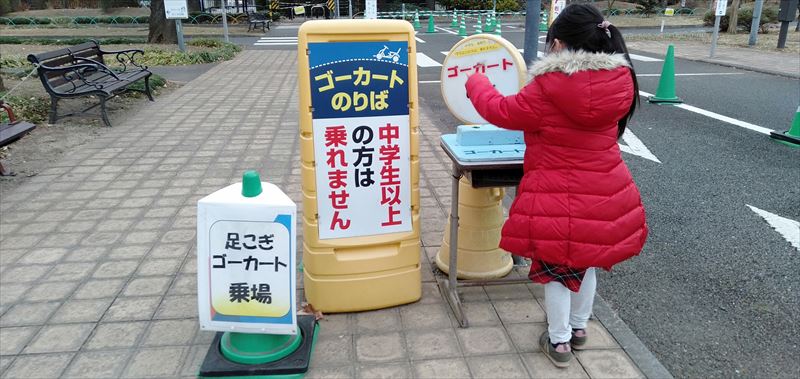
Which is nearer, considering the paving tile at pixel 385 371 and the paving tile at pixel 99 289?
the paving tile at pixel 385 371

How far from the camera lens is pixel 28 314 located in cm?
311

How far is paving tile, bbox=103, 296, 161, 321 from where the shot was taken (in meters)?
3.09

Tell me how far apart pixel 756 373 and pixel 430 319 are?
5.26ft

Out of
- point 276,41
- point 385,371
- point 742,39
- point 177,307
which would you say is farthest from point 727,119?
point 276,41

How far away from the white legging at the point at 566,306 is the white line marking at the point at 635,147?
398 cm

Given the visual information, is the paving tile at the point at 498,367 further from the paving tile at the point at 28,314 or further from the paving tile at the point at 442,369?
the paving tile at the point at 28,314

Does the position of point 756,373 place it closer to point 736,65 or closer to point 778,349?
point 778,349

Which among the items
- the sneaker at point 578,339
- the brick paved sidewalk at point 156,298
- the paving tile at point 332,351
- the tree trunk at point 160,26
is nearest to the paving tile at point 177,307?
the brick paved sidewalk at point 156,298

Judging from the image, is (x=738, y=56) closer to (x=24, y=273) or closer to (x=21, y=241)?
(x=21, y=241)

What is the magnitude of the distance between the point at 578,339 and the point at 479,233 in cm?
85

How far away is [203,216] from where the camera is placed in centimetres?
241

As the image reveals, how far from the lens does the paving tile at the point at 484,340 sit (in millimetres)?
2797

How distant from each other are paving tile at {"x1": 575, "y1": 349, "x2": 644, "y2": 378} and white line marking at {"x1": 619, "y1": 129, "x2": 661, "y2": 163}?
3951 mm

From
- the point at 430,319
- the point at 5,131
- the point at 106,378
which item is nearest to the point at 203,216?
the point at 106,378
